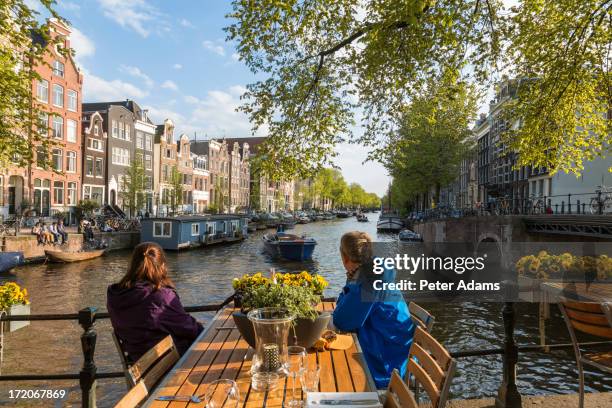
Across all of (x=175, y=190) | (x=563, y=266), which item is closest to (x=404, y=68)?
(x=563, y=266)

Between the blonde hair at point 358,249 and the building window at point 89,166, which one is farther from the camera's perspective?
the building window at point 89,166

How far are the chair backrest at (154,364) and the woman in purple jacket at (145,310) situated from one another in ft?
1.94

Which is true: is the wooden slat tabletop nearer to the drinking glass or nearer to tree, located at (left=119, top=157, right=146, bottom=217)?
the drinking glass

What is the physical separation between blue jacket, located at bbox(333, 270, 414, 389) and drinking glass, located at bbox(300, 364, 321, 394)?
0.99 metres

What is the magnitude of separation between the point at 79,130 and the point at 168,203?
13660mm

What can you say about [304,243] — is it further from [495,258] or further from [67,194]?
[67,194]

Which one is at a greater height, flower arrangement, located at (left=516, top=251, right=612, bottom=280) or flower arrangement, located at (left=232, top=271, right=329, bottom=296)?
flower arrangement, located at (left=232, top=271, right=329, bottom=296)

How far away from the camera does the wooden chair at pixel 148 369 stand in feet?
7.17

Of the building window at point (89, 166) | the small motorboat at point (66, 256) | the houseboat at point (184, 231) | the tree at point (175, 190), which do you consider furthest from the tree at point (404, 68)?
the tree at point (175, 190)

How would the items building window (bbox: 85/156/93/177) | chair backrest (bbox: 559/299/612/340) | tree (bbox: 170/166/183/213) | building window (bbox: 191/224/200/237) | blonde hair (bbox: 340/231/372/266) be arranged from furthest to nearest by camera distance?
1. tree (bbox: 170/166/183/213)
2. building window (bbox: 85/156/93/177)
3. building window (bbox: 191/224/200/237)
4. chair backrest (bbox: 559/299/612/340)
5. blonde hair (bbox: 340/231/372/266)

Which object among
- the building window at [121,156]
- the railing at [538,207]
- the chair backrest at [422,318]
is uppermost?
the building window at [121,156]

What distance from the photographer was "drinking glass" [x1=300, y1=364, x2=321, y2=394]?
228 cm

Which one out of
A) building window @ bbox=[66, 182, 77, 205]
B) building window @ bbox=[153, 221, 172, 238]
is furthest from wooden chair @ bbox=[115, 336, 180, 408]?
building window @ bbox=[66, 182, 77, 205]

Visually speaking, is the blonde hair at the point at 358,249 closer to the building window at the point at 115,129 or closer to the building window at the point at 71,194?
the building window at the point at 71,194
